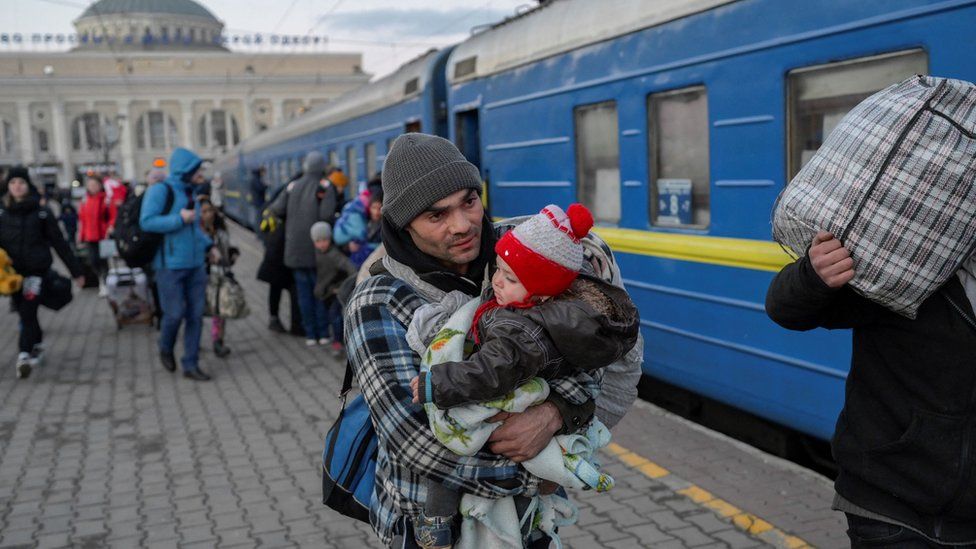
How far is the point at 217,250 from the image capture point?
9055 millimetres

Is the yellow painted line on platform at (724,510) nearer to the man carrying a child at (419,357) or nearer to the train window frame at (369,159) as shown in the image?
the man carrying a child at (419,357)

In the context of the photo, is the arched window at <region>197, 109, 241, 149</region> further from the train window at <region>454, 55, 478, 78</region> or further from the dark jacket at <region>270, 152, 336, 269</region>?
the dark jacket at <region>270, 152, 336, 269</region>

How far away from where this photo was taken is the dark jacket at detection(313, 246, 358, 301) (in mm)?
8188

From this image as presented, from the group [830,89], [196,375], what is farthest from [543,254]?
[196,375]

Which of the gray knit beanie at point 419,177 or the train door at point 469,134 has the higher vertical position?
the train door at point 469,134

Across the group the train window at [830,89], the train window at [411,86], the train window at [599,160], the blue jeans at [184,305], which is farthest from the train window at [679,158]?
the train window at [411,86]

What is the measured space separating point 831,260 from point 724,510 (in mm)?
2615

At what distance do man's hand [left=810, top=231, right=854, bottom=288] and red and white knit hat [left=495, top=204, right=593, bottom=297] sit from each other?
492 mm

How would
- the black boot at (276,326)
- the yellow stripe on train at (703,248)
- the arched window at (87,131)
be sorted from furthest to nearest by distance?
the arched window at (87,131)
the black boot at (276,326)
the yellow stripe on train at (703,248)

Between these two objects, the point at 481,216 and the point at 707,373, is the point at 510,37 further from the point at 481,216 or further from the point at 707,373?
the point at 481,216

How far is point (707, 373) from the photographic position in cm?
577

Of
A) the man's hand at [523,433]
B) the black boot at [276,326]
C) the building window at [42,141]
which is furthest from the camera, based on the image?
the building window at [42,141]

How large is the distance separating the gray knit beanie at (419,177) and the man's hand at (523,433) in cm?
53

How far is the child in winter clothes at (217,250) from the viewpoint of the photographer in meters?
8.98
